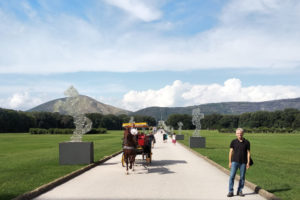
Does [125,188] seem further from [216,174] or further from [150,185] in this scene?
[216,174]

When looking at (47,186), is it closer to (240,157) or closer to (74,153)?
(240,157)

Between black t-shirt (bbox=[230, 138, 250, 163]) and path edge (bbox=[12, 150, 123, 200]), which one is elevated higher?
black t-shirt (bbox=[230, 138, 250, 163])

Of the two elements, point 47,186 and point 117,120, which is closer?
point 47,186

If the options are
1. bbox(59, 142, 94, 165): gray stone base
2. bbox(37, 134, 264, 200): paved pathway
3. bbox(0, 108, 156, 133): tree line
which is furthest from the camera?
bbox(0, 108, 156, 133): tree line

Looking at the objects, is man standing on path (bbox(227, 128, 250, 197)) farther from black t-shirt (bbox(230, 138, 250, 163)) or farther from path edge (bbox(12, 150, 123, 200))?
path edge (bbox(12, 150, 123, 200))

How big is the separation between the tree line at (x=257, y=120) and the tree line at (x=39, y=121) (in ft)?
151

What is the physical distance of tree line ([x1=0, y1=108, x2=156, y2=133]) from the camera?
110188mm

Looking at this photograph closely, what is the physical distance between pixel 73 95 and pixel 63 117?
399 ft

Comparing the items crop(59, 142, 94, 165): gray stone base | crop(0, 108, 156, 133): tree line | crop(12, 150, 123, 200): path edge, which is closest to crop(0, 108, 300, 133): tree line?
crop(0, 108, 156, 133): tree line

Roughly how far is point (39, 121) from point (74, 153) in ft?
398

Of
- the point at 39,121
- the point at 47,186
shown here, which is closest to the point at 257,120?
the point at 39,121

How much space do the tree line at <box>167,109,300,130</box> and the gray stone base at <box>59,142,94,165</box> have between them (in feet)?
360

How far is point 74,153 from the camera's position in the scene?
49.2ft

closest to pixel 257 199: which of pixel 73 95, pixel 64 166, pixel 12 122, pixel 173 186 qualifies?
pixel 173 186
